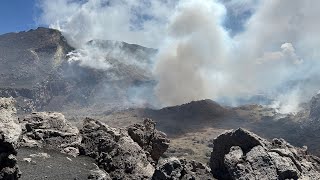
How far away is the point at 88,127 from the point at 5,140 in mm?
27702

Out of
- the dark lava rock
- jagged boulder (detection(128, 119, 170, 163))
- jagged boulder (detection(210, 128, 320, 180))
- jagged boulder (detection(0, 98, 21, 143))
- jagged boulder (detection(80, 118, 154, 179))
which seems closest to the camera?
the dark lava rock

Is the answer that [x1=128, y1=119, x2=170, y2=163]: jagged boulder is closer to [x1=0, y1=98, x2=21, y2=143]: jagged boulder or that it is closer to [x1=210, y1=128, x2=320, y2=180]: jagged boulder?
[x1=210, y1=128, x2=320, y2=180]: jagged boulder

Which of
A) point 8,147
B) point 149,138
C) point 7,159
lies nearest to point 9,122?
point 8,147

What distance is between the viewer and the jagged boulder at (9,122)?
103 feet

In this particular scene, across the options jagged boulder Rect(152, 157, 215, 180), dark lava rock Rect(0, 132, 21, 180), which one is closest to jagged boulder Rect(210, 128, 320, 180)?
jagged boulder Rect(152, 157, 215, 180)

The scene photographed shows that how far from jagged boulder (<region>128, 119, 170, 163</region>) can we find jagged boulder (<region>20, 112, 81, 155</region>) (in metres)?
9.73

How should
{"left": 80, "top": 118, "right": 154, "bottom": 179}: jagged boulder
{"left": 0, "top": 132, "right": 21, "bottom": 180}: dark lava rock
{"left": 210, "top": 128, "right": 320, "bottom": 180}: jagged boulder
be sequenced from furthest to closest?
{"left": 80, "top": 118, "right": 154, "bottom": 179}: jagged boulder, {"left": 210, "top": 128, "right": 320, "bottom": 180}: jagged boulder, {"left": 0, "top": 132, "right": 21, "bottom": 180}: dark lava rock

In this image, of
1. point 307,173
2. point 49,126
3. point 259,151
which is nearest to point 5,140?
point 49,126

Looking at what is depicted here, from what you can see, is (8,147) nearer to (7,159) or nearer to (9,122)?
(7,159)

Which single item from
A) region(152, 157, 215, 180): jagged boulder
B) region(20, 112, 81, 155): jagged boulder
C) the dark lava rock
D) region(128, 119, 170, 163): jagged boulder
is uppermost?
region(128, 119, 170, 163): jagged boulder

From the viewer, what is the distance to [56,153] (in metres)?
51.1

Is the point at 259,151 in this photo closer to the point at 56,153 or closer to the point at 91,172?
the point at 91,172

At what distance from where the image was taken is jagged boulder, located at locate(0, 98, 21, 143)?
3153 cm

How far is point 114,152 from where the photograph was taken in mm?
53469
